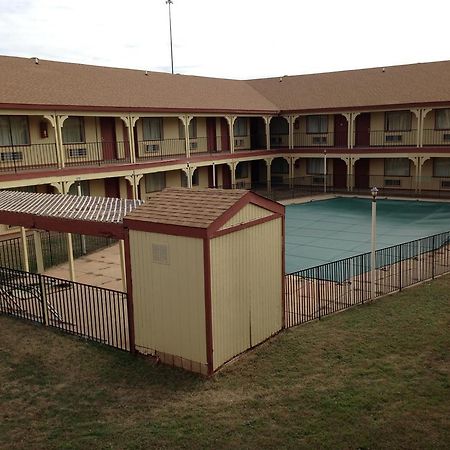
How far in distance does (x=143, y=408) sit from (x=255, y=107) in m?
30.8

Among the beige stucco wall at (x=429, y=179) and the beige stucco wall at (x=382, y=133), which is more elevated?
the beige stucco wall at (x=382, y=133)

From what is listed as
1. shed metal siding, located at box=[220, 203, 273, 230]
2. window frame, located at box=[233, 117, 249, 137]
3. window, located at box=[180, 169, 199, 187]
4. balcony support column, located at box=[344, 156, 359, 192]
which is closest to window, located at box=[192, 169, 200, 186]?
window, located at box=[180, 169, 199, 187]

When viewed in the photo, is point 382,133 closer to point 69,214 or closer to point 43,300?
point 69,214

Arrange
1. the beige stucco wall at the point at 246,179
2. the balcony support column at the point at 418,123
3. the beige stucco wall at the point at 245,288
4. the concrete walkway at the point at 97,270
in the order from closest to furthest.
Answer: the beige stucco wall at the point at 245,288 < the concrete walkway at the point at 97,270 < the balcony support column at the point at 418,123 < the beige stucco wall at the point at 246,179

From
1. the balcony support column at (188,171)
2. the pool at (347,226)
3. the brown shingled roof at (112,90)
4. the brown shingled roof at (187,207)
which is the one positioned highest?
the brown shingled roof at (112,90)

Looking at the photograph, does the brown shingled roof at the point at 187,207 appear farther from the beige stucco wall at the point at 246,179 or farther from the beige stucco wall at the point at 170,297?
the beige stucco wall at the point at 246,179

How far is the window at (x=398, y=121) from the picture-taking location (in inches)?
1372

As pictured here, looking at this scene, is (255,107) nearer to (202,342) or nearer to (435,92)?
(435,92)

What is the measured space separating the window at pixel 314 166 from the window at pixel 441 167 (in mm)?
7941

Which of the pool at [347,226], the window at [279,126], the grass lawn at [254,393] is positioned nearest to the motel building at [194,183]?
the window at [279,126]

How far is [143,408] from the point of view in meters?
8.30

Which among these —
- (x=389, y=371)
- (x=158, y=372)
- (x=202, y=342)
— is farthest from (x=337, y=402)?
(x=158, y=372)

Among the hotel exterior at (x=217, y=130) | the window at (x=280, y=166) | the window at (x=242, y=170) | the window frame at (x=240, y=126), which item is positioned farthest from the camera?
the window at (x=280, y=166)

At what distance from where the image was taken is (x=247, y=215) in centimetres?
1001
